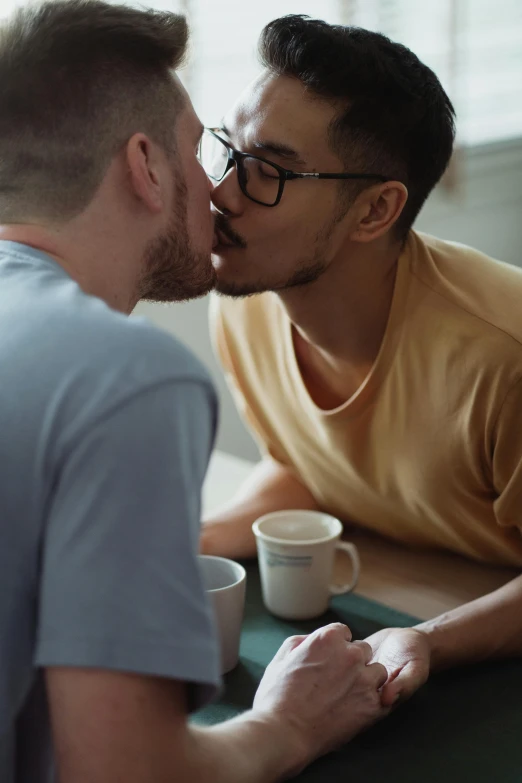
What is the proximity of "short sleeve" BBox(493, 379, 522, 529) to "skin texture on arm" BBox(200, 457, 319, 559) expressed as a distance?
0.37 meters

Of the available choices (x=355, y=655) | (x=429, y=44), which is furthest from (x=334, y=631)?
(x=429, y=44)

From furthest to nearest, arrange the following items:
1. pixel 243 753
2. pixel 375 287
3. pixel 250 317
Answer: pixel 250 317, pixel 375 287, pixel 243 753

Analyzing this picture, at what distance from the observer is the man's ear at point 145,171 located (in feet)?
3.07

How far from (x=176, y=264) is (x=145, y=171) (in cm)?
13

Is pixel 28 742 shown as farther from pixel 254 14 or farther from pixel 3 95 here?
pixel 254 14

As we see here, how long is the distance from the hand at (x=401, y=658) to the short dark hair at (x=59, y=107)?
0.58m

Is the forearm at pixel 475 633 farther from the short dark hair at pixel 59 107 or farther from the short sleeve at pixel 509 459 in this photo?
the short dark hair at pixel 59 107

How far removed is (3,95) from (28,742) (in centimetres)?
59

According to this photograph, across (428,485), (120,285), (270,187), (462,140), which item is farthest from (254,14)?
(120,285)

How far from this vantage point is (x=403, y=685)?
1.00 m

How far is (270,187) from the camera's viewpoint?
1332 millimetres

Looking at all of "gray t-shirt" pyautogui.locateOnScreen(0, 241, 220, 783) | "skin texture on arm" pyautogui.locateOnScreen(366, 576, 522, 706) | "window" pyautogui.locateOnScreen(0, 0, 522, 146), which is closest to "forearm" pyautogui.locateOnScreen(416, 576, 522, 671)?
"skin texture on arm" pyautogui.locateOnScreen(366, 576, 522, 706)

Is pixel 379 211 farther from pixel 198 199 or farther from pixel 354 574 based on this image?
pixel 354 574

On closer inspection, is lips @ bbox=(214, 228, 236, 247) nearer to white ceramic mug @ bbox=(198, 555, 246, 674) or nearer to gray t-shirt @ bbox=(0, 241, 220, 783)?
white ceramic mug @ bbox=(198, 555, 246, 674)
